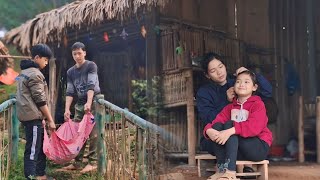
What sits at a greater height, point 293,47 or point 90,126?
point 293,47

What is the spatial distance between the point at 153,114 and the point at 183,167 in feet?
1.28

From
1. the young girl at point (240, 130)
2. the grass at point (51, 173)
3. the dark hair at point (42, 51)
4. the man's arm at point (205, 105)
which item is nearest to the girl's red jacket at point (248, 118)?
the young girl at point (240, 130)

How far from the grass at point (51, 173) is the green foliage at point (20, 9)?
841 mm

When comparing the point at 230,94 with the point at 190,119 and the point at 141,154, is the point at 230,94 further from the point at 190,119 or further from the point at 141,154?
the point at 141,154

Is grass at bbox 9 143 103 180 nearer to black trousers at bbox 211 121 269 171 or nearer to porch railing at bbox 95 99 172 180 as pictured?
porch railing at bbox 95 99 172 180

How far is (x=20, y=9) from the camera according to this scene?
10.4 ft

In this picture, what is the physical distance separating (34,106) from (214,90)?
1.20m

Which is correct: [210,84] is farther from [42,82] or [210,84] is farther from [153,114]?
[42,82]

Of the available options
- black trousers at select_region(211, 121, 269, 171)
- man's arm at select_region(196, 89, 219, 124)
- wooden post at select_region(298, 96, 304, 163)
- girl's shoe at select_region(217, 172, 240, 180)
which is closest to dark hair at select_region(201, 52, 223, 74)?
man's arm at select_region(196, 89, 219, 124)

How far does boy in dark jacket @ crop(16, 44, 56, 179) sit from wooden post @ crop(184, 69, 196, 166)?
0.89 metres

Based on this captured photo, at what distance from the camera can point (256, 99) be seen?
2688mm

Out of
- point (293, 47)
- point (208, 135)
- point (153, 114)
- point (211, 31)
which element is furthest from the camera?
point (293, 47)

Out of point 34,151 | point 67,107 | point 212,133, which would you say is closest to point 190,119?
point 212,133

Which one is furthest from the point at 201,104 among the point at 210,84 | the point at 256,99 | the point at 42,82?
the point at 42,82
